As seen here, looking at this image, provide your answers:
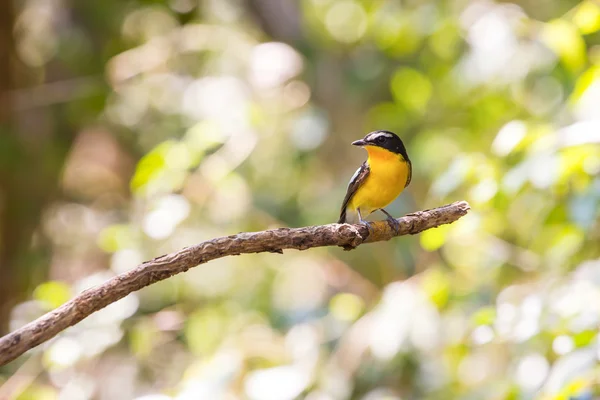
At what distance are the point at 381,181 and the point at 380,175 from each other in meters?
0.03

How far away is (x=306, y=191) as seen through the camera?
5.96 meters

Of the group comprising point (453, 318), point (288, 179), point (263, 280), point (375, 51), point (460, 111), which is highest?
point (375, 51)

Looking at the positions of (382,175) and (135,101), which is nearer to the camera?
(382,175)

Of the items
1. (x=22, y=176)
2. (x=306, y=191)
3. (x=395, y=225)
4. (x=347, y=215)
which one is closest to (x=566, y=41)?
(x=347, y=215)

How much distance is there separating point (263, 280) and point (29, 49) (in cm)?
294

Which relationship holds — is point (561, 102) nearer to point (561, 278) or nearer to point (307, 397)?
point (561, 278)

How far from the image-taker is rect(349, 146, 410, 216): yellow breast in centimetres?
282

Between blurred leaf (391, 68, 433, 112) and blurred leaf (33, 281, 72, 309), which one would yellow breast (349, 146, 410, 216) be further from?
blurred leaf (33, 281, 72, 309)

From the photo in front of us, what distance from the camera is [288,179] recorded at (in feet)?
19.8

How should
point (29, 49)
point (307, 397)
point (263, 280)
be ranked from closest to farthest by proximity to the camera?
1. point (307, 397)
2. point (263, 280)
3. point (29, 49)

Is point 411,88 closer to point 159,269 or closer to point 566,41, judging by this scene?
point 566,41

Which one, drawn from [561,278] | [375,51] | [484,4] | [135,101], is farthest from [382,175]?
[135,101]

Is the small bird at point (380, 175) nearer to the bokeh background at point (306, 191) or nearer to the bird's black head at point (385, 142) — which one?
the bird's black head at point (385, 142)

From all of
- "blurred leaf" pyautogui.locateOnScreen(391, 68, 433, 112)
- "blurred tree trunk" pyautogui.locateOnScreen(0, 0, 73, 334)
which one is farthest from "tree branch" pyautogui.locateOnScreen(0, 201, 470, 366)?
"blurred tree trunk" pyautogui.locateOnScreen(0, 0, 73, 334)
